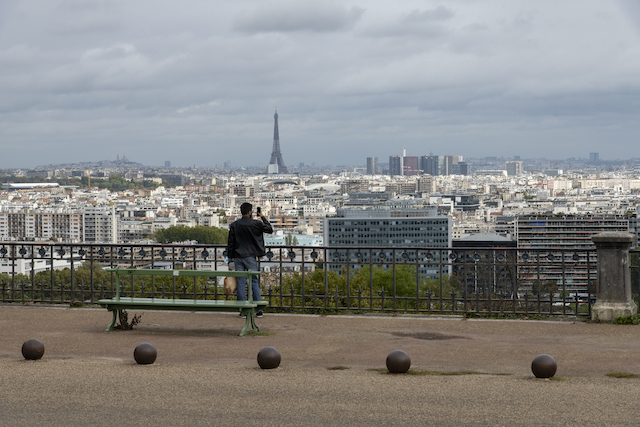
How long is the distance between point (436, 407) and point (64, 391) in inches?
95.4

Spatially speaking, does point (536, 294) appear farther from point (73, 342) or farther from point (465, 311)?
point (73, 342)

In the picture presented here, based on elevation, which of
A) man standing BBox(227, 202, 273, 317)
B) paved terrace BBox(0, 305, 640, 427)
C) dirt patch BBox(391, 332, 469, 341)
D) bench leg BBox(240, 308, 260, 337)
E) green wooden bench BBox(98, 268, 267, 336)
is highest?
man standing BBox(227, 202, 273, 317)

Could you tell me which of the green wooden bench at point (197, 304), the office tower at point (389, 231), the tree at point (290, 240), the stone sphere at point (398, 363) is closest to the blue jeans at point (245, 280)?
the green wooden bench at point (197, 304)

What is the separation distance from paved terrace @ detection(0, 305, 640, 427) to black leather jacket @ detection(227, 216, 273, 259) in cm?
71

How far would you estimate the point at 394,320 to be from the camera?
29.3 ft

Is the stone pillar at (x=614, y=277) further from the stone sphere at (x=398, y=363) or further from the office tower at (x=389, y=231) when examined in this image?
the office tower at (x=389, y=231)

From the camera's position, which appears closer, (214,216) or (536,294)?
(536,294)

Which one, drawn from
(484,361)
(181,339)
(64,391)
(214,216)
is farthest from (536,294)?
(214,216)

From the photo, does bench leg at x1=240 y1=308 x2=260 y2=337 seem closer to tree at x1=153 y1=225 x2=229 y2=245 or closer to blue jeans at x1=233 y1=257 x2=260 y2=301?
blue jeans at x1=233 y1=257 x2=260 y2=301

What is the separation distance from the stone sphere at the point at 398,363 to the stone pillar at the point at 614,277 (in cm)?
339

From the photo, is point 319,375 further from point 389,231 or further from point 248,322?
point 389,231

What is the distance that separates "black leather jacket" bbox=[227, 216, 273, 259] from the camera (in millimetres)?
9023

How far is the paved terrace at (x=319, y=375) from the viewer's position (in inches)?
199

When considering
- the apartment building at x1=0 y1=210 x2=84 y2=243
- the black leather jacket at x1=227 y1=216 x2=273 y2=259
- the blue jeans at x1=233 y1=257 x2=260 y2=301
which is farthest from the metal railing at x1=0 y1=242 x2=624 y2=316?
the apartment building at x1=0 y1=210 x2=84 y2=243
